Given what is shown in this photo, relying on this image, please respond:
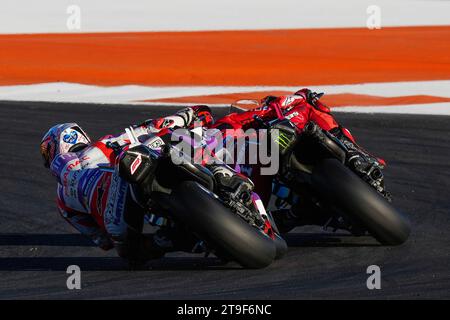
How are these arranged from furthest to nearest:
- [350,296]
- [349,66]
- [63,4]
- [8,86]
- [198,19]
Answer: [63,4] < [198,19] < [349,66] < [8,86] < [350,296]

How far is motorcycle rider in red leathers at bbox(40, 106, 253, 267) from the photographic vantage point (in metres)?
7.60

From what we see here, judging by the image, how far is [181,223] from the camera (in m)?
7.24

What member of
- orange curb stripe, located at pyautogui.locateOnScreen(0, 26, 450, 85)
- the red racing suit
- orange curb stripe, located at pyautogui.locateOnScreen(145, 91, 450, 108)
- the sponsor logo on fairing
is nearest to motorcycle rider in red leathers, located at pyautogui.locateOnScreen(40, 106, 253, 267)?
the sponsor logo on fairing

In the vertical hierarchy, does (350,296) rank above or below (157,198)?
below

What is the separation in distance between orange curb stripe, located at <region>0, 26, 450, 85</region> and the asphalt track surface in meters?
6.93

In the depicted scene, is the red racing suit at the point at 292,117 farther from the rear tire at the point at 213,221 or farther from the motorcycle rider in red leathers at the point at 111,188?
the rear tire at the point at 213,221

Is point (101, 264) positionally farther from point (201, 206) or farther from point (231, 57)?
point (231, 57)

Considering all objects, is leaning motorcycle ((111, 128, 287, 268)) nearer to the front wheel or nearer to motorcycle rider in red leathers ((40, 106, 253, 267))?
motorcycle rider in red leathers ((40, 106, 253, 267))

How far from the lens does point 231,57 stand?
22359 mm

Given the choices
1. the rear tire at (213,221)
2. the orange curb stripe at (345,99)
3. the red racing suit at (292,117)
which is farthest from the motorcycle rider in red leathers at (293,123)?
the orange curb stripe at (345,99)

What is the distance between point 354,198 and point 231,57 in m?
14.8

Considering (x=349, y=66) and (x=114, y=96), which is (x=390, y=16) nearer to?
(x=349, y=66)

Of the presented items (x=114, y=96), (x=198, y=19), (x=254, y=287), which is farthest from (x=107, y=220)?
(x=198, y=19)

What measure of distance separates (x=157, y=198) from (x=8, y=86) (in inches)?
479
